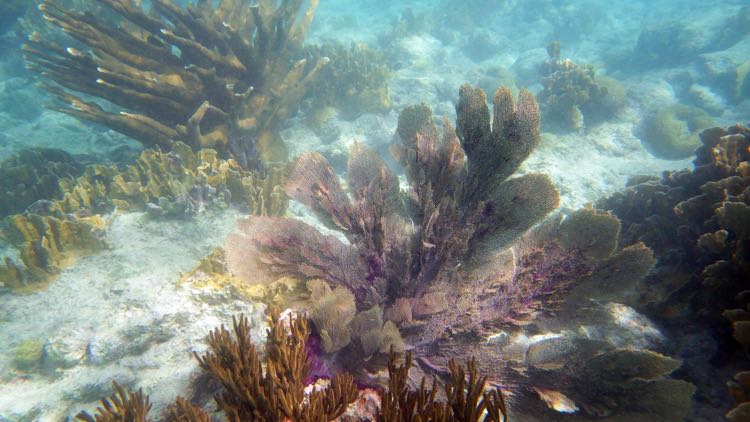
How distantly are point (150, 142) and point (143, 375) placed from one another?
146 inches

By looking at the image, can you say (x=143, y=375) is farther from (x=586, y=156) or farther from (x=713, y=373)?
(x=586, y=156)

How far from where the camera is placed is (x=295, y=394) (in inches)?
63.6

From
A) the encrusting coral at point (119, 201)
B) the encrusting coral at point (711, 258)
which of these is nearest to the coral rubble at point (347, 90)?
the encrusting coral at point (119, 201)

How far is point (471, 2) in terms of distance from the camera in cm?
1980

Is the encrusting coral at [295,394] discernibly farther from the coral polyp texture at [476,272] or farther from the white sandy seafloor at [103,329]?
the white sandy seafloor at [103,329]

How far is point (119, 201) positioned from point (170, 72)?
2.35m

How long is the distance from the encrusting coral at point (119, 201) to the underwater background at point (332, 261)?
0.03 m

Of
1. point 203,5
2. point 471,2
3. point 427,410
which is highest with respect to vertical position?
point 471,2

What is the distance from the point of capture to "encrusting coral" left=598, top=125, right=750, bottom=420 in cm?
233

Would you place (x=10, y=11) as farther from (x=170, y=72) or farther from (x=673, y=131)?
(x=673, y=131)

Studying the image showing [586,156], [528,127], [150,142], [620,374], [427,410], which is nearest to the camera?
[427,410]

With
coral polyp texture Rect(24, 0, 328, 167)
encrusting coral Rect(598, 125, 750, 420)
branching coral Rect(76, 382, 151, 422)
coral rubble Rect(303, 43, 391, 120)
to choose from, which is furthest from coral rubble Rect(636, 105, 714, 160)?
branching coral Rect(76, 382, 151, 422)

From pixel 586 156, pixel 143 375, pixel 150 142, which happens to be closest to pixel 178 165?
pixel 150 142

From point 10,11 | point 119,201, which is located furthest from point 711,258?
point 10,11
